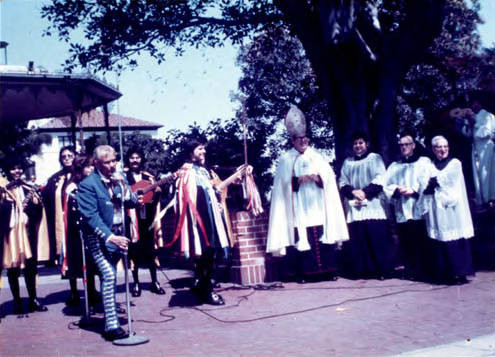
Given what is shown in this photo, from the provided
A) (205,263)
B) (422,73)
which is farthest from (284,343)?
(422,73)

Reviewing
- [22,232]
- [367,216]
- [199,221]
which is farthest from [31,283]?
[367,216]

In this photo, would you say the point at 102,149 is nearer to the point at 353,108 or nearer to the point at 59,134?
the point at 353,108

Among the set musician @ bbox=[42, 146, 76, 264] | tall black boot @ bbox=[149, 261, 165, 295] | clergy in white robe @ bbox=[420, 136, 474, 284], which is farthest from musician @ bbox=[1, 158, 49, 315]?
clergy in white robe @ bbox=[420, 136, 474, 284]

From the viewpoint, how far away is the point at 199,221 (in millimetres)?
6734

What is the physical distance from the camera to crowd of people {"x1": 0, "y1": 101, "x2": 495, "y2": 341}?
680 cm

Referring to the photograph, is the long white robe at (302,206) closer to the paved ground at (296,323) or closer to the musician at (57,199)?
the paved ground at (296,323)

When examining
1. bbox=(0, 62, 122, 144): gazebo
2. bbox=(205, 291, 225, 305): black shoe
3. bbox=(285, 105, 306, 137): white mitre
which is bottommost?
bbox=(205, 291, 225, 305): black shoe

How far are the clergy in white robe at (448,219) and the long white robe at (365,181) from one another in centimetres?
68

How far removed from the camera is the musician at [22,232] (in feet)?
22.5

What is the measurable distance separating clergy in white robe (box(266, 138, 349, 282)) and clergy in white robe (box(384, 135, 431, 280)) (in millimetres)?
780

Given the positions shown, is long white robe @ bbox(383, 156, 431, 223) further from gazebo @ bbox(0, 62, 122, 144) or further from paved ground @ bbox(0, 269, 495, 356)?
gazebo @ bbox(0, 62, 122, 144)

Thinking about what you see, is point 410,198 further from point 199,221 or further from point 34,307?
point 34,307

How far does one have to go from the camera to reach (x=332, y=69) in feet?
32.7

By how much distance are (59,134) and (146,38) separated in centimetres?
4650
